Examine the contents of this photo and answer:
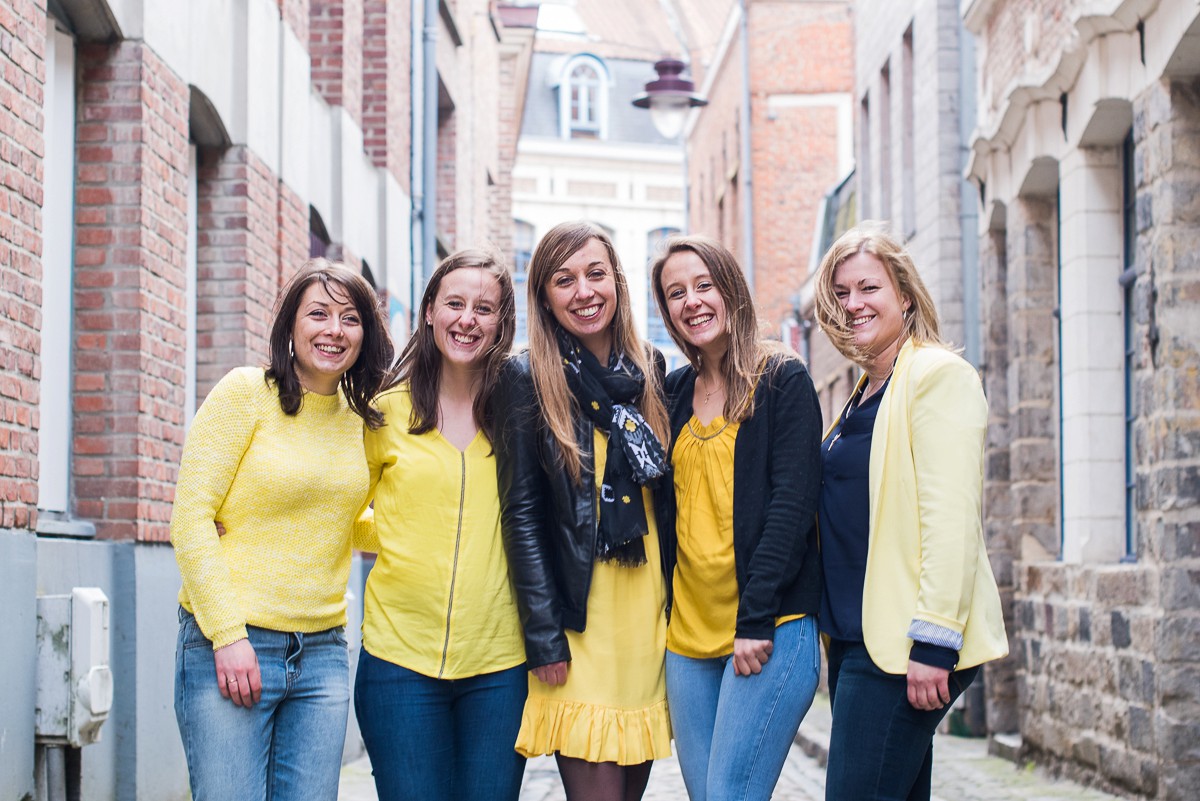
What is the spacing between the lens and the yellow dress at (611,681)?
13.7 ft

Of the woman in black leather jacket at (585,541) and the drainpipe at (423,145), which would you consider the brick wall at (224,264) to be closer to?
the woman in black leather jacket at (585,541)

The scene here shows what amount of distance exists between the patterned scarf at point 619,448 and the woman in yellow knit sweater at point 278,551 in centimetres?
53

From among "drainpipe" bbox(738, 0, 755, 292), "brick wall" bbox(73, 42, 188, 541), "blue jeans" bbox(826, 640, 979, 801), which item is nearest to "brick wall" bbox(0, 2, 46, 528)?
"brick wall" bbox(73, 42, 188, 541)

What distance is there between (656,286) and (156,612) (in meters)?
3.86

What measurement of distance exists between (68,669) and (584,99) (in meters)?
44.7

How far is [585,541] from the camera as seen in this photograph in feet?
13.7

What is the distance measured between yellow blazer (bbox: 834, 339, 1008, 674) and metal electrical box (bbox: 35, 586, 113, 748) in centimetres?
332

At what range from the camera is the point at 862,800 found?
387 cm

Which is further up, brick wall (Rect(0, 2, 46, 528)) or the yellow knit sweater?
brick wall (Rect(0, 2, 46, 528))

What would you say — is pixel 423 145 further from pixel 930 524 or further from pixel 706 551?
pixel 930 524

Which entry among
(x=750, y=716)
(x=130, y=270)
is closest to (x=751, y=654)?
(x=750, y=716)

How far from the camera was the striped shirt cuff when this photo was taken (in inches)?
149

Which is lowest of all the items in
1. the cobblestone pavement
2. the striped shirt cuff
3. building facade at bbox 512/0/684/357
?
the cobblestone pavement

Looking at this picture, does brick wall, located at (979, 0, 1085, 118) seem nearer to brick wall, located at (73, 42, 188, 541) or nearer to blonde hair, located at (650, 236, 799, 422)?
brick wall, located at (73, 42, 188, 541)
